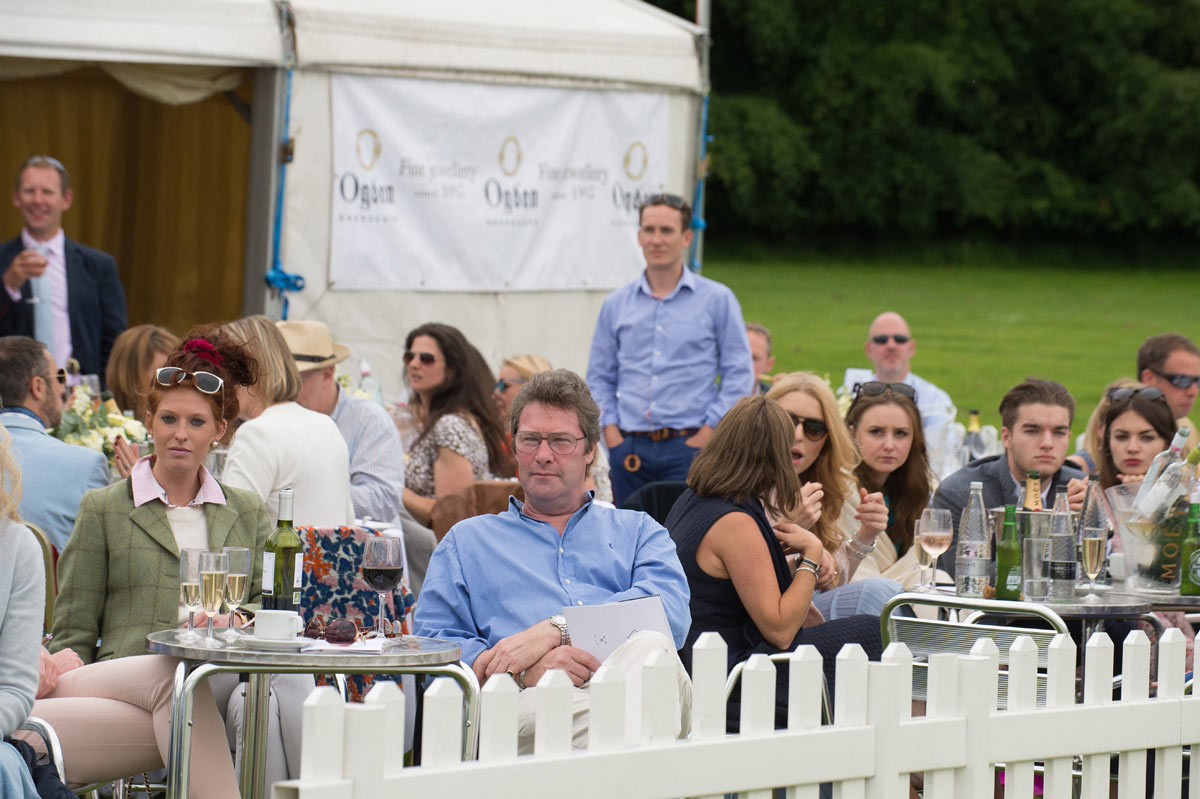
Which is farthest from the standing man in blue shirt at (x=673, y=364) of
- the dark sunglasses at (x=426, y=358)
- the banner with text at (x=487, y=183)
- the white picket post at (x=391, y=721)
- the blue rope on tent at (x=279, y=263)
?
the white picket post at (x=391, y=721)

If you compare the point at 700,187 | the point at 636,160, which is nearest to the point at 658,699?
the point at 636,160

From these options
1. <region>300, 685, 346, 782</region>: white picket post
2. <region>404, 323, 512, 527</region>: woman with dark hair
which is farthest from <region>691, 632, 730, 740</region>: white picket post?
<region>404, 323, 512, 527</region>: woman with dark hair

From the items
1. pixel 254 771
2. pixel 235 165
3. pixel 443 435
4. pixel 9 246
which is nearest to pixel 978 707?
pixel 254 771

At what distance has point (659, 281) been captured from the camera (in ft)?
27.5

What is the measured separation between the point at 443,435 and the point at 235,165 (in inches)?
232

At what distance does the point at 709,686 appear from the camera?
307 centimetres

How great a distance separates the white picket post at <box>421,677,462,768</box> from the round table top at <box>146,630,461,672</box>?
0.95m

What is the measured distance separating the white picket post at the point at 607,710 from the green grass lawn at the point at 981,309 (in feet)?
49.6

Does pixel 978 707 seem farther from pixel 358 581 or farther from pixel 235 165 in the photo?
pixel 235 165

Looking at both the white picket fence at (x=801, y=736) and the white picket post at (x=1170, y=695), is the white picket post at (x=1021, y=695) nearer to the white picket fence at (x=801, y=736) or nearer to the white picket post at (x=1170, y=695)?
the white picket fence at (x=801, y=736)

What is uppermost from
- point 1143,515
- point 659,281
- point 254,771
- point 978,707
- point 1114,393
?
point 659,281

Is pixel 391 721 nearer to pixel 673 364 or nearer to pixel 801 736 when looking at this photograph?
pixel 801 736

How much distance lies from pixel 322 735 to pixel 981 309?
83.0 feet

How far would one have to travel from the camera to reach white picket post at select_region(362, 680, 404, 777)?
2701 mm
